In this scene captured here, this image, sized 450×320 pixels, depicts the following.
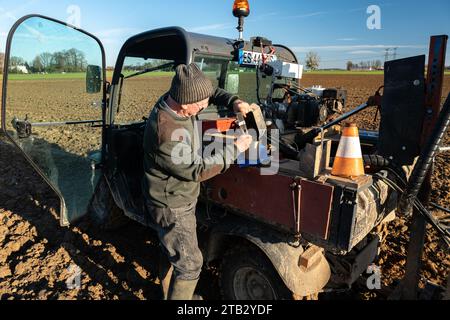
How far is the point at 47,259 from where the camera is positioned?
3559 millimetres

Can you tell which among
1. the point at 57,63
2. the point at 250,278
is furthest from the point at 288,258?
the point at 57,63

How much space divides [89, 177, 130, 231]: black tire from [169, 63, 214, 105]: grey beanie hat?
2304mm

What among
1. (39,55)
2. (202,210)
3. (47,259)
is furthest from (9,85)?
(202,210)

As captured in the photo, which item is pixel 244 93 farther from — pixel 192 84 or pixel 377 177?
pixel 377 177

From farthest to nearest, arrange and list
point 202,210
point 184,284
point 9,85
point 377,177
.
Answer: point 9,85 < point 202,210 < point 184,284 < point 377,177

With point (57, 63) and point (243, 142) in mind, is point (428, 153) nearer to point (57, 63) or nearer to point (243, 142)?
point (243, 142)

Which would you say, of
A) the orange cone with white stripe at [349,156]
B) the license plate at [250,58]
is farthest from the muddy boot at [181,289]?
the license plate at [250,58]

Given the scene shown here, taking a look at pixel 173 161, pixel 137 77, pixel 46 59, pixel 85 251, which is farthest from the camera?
pixel 85 251

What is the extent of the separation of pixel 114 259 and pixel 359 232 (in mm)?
2753

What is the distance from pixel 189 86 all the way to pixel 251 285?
1.66 m

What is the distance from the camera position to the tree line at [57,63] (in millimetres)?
3346

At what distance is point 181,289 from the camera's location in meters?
2.44

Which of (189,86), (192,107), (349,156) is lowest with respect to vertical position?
(349,156)

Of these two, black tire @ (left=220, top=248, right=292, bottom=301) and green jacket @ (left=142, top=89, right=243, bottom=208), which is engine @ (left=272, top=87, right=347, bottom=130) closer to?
green jacket @ (left=142, top=89, right=243, bottom=208)
